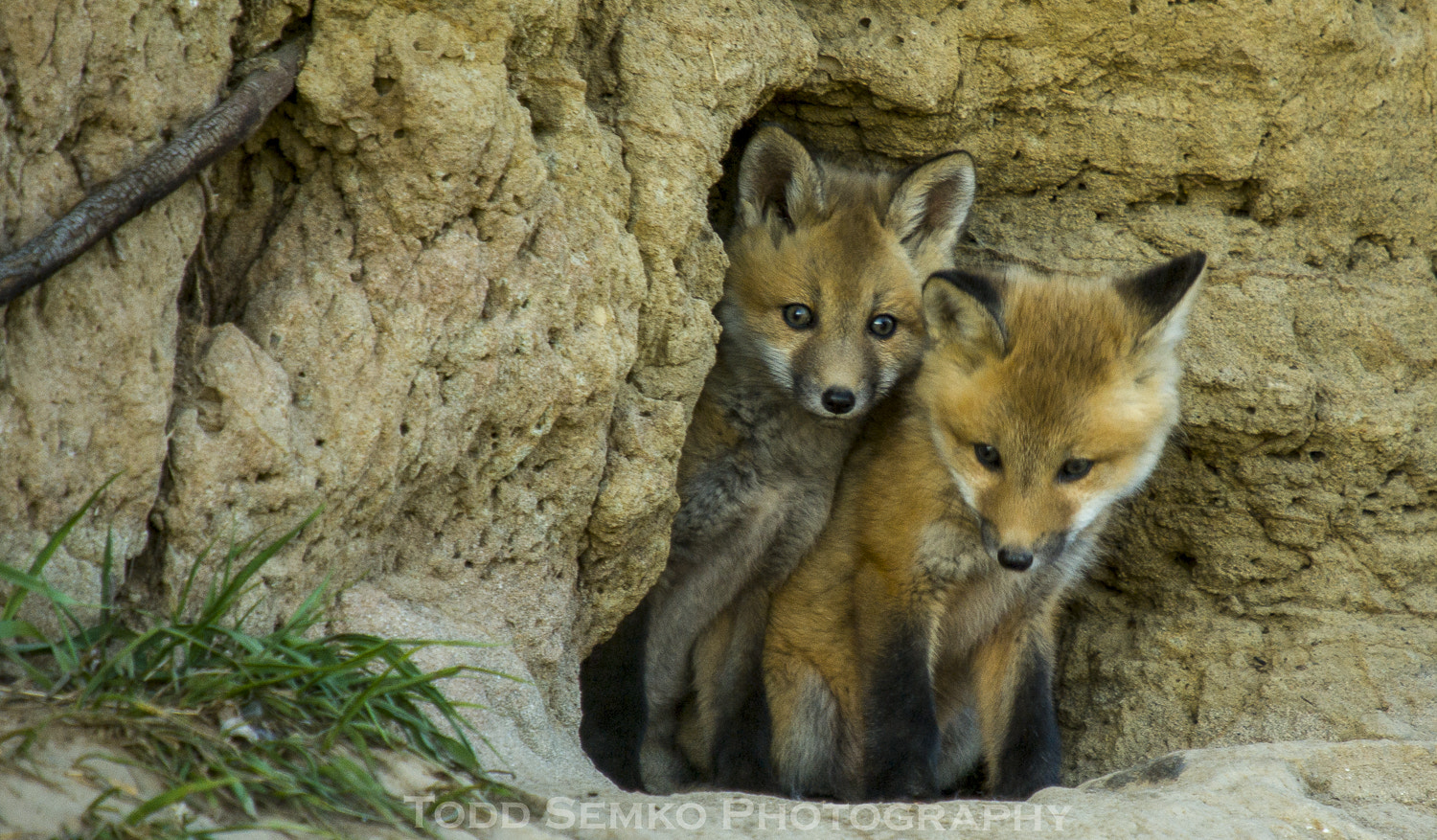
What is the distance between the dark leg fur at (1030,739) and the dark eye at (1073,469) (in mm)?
816

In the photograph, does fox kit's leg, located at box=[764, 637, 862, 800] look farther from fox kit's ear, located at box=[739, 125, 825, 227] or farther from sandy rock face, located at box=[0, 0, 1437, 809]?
fox kit's ear, located at box=[739, 125, 825, 227]

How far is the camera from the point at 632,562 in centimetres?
332

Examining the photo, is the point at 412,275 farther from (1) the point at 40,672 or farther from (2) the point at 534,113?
(1) the point at 40,672

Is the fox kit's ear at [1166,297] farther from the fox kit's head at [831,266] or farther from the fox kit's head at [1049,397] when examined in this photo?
the fox kit's head at [831,266]

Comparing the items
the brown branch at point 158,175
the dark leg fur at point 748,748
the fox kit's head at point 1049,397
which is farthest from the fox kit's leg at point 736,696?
the brown branch at point 158,175

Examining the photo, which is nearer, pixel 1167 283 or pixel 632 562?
pixel 1167 283

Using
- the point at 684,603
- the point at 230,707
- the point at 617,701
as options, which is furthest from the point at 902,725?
the point at 230,707

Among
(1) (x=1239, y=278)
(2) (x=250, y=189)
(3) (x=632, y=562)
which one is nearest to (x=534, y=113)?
(2) (x=250, y=189)

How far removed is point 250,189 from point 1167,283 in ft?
8.02

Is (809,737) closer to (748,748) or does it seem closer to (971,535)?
(748,748)

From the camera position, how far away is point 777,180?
380cm

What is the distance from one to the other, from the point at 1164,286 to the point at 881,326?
36.8 inches

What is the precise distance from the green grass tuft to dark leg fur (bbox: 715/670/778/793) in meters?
1.75

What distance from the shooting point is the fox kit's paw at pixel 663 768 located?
387 centimetres
